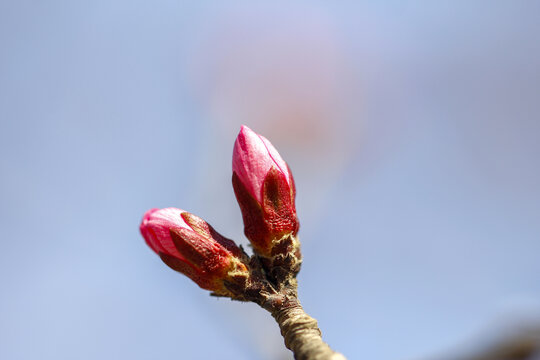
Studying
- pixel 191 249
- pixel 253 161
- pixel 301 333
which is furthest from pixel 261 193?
pixel 301 333

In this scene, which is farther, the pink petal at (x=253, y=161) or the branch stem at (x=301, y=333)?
the pink petal at (x=253, y=161)

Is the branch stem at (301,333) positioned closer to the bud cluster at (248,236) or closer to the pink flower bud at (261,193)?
the bud cluster at (248,236)

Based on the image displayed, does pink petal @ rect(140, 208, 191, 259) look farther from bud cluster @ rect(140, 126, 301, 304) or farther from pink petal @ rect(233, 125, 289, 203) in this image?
pink petal @ rect(233, 125, 289, 203)

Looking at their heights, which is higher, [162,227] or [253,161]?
[253,161]

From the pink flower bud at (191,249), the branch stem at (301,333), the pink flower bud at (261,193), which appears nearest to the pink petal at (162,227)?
the pink flower bud at (191,249)

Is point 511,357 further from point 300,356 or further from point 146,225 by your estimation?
point 146,225

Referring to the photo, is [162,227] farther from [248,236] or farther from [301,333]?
[301,333]

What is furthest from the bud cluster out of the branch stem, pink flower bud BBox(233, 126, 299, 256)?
the branch stem
